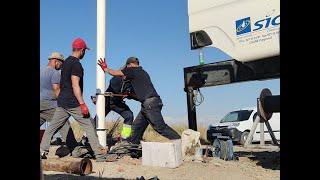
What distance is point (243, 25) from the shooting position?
912cm

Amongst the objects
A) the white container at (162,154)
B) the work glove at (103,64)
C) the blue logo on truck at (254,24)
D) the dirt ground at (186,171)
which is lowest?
the dirt ground at (186,171)

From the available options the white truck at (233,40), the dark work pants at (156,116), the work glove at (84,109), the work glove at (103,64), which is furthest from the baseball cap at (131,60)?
the white truck at (233,40)

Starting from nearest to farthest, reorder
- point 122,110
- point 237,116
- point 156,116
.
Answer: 1. point 156,116
2. point 122,110
3. point 237,116

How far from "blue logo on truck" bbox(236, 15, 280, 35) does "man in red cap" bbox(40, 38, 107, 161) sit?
294 cm

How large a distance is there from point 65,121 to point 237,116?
38.4 feet

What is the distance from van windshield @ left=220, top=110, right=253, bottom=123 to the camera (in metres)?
18.8

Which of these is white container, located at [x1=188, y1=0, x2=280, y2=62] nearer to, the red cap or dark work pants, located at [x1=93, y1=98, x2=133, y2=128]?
dark work pants, located at [x1=93, y1=98, x2=133, y2=128]

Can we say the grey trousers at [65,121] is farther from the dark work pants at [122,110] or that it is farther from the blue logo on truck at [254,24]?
the blue logo on truck at [254,24]

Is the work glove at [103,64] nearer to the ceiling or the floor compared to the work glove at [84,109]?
nearer to the ceiling

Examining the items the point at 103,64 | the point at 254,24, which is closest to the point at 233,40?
the point at 254,24

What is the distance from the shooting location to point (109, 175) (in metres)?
6.44

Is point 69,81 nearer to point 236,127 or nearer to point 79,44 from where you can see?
point 79,44

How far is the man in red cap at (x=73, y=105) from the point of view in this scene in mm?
7945
